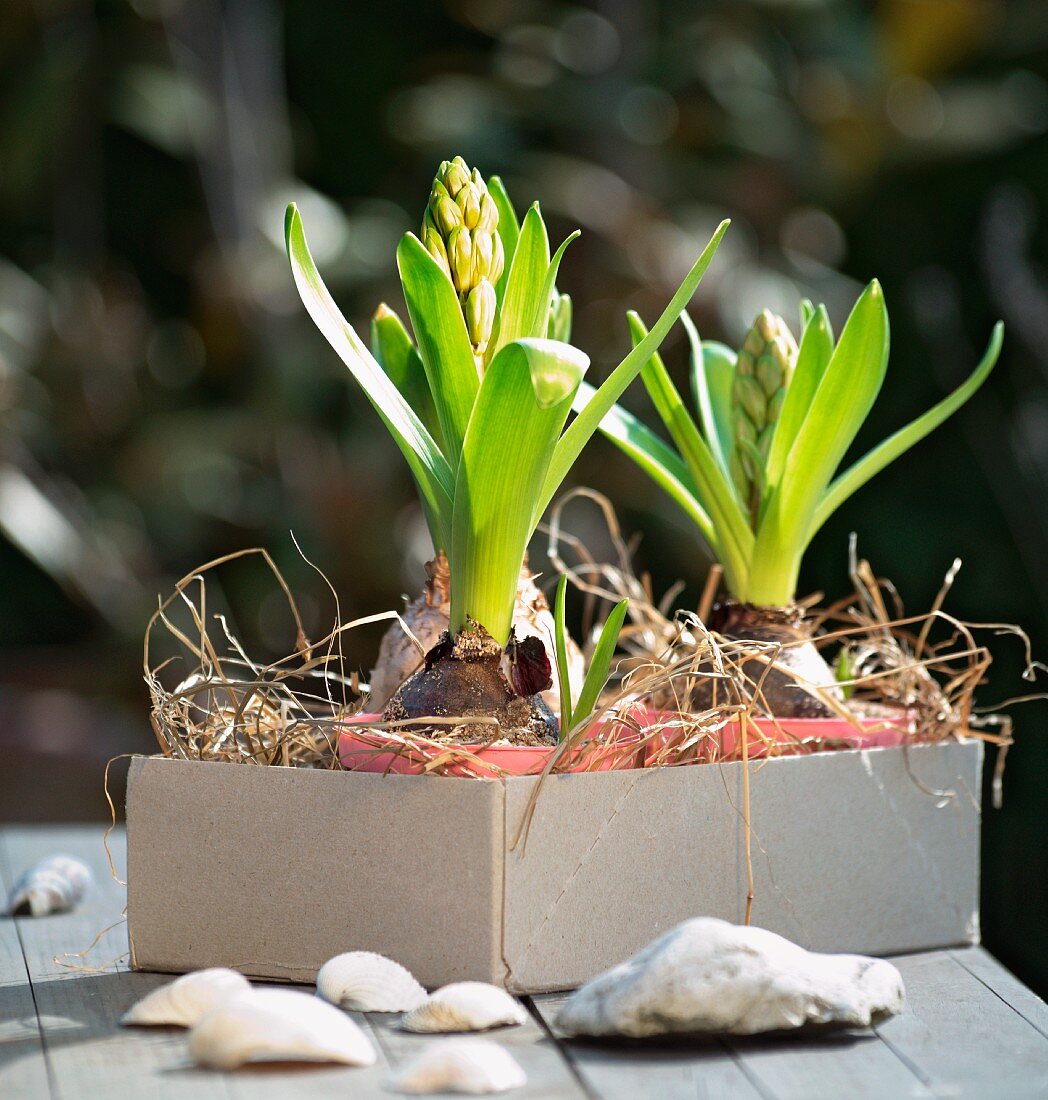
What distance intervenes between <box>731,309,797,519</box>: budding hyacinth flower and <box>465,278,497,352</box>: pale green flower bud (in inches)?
8.4

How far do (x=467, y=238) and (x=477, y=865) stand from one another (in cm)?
39

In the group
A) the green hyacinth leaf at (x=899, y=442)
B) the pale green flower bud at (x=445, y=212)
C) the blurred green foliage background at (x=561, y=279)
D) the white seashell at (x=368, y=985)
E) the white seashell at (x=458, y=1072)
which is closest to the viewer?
the white seashell at (x=458, y=1072)

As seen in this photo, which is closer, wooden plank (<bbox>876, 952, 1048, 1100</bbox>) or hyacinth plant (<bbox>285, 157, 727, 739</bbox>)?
wooden plank (<bbox>876, 952, 1048, 1100</bbox>)

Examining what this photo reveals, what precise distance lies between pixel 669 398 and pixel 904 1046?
46 cm

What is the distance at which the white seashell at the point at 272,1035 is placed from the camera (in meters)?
0.67

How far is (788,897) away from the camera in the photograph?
903mm

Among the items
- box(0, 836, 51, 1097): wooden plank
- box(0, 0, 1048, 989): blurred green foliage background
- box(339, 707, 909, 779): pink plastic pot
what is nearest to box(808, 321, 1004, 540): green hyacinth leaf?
box(339, 707, 909, 779): pink plastic pot

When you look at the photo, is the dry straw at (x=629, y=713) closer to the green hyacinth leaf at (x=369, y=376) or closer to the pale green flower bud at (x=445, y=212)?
the green hyacinth leaf at (x=369, y=376)

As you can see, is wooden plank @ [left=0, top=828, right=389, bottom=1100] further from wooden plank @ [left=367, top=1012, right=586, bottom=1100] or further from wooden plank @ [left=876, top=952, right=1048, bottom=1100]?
wooden plank @ [left=876, top=952, right=1048, bottom=1100]

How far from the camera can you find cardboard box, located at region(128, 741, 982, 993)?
80 cm

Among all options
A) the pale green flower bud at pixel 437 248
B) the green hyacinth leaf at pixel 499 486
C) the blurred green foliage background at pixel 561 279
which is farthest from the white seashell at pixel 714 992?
the blurred green foliage background at pixel 561 279

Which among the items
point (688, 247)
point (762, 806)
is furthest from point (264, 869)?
point (688, 247)

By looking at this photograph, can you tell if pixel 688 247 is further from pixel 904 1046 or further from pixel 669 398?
pixel 904 1046

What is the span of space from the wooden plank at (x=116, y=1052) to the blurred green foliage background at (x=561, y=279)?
1947 millimetres
